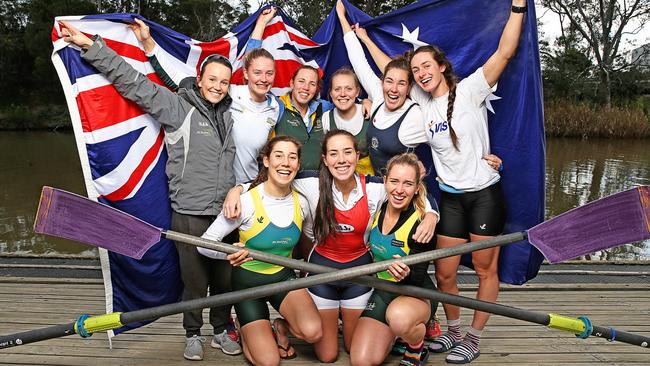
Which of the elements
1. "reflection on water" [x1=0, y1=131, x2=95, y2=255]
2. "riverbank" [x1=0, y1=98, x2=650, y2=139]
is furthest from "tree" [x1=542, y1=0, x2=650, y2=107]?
"reflection on water" [x1=0, y1=131, x2=95, y2=255]

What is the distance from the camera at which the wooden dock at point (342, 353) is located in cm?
297

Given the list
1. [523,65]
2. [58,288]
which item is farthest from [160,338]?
[523,65]

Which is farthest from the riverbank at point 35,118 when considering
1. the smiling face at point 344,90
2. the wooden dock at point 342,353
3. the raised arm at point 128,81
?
the smiling face at point 344,90

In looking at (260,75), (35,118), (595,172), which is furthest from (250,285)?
(35,118)

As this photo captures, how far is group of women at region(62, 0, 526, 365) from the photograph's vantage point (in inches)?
108

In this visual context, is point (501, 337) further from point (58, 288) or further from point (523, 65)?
point (58, 288)

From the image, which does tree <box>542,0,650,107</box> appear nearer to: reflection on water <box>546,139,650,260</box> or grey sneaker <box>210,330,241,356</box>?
reflection on water <box>546,139,650,260</box>

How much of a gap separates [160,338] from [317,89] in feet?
6.07

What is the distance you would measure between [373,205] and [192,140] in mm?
1072

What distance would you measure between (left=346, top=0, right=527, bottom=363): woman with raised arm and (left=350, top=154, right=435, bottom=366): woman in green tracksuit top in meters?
0.20

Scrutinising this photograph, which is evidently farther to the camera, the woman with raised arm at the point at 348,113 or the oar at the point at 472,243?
the woman with raised arm at the point at 348,113

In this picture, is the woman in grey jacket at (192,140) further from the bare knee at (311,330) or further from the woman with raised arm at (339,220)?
the bare knee at (311,330)

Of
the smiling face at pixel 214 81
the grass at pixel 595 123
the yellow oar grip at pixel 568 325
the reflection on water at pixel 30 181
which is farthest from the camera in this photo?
the grass at pixel 595 123

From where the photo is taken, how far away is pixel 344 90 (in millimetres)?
3086
